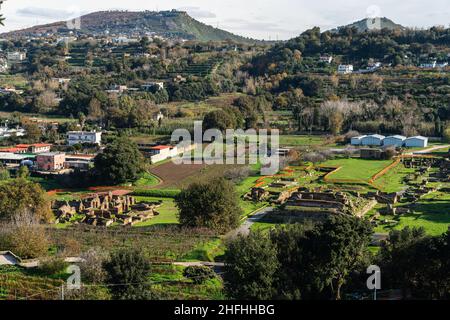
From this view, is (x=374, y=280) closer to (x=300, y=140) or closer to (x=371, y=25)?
(x=300, y=140)

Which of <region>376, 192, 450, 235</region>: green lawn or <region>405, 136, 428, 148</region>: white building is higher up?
<region>405, 136, 428, 148</region>: white building

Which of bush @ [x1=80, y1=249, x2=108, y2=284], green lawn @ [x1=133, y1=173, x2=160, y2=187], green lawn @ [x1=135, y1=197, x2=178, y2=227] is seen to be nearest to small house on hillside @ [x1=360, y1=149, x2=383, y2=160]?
green lawn @ [x1=133, y1=173, x2=160, y2=187]

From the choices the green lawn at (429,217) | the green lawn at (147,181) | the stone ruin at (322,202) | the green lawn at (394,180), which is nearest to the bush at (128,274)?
the green lawn at (429,217)

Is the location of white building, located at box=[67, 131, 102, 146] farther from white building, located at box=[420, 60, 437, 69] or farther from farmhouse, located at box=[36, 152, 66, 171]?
white building, located at box=[420, 60, 437, 69]

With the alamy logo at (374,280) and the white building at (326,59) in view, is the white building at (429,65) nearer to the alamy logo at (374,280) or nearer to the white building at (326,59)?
the white building at (326,59)

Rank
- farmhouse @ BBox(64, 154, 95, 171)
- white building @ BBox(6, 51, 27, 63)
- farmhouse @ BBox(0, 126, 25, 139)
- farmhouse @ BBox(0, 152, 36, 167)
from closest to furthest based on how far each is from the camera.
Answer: farmhouse @ BBox(64, 154, 95, 171) < farmhouse @ BBox(0, 152, 36, 167) < farmhouse @ BBox(0, 126, 25, 139) < white building @ BBox(6, 51, 27, 63)

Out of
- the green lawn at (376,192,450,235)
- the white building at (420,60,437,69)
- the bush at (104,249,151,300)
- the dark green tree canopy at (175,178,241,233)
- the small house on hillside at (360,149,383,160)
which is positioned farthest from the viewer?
the white building at (420,60,437,69)
